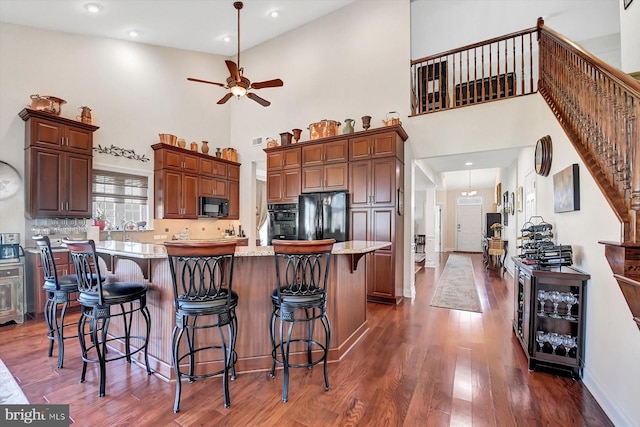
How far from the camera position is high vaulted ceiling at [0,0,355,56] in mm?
4125

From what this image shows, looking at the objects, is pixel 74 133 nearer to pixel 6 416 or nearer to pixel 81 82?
pixel 81 82

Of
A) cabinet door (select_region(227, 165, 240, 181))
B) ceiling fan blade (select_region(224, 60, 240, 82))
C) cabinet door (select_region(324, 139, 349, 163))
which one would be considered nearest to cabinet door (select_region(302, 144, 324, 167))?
cabinet door (select_region(324, 139, 349, 163))

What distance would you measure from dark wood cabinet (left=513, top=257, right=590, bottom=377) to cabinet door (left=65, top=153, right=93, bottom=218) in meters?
5.81

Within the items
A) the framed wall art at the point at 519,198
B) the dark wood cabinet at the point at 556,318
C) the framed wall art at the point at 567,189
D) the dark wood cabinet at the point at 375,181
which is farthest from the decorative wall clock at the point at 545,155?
the framed wall art at the point at 519,198

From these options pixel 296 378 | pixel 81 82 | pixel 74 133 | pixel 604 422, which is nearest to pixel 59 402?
pixel 296 378

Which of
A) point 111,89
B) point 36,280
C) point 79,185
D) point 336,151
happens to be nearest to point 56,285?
point 36,280

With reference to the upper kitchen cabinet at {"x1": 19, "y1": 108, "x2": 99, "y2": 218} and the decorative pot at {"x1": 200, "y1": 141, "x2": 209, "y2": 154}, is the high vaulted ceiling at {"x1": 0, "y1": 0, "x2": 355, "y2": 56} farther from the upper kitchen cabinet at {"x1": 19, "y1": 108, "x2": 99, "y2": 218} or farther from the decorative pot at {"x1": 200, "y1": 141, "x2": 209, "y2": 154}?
the decorative pot at {"x1": 200, "y1": 141, "x2": 209, "y2": 154}

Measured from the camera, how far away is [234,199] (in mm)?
6781

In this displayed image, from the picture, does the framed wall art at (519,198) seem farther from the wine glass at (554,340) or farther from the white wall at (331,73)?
the wine glass at (554,340)

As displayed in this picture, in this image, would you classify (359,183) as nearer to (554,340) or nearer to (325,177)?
(325,177)

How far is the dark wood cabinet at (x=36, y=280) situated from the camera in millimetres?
3703

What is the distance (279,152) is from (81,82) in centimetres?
339

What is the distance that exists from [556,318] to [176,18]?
6.79m

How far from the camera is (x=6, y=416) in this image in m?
1.75
